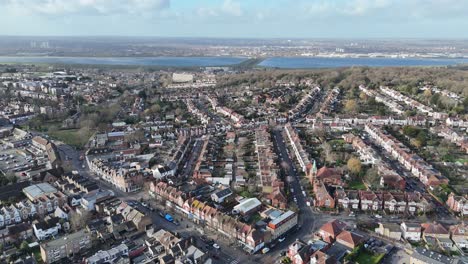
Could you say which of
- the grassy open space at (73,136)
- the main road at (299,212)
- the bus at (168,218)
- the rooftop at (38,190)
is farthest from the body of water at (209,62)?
the bus at (168,218)

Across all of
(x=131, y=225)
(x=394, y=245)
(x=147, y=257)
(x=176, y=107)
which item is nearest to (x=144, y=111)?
(x=176, y=107)

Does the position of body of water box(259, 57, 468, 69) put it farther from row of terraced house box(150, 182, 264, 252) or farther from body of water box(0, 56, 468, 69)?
row of terraced house box(150, 182, 264, 252)

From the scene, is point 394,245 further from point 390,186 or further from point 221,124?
point 221,124

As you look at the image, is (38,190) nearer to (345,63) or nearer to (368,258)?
(368,258)

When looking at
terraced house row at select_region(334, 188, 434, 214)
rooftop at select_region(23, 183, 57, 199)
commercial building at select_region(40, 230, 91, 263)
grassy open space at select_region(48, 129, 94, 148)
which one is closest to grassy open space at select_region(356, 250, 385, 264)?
terraced house row at select_region(334, 188, 434, 214)

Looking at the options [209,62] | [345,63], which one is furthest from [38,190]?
[345,63]

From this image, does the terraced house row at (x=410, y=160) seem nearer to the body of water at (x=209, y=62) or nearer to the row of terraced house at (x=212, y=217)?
the row of terraced house at (x=212, y=217)
